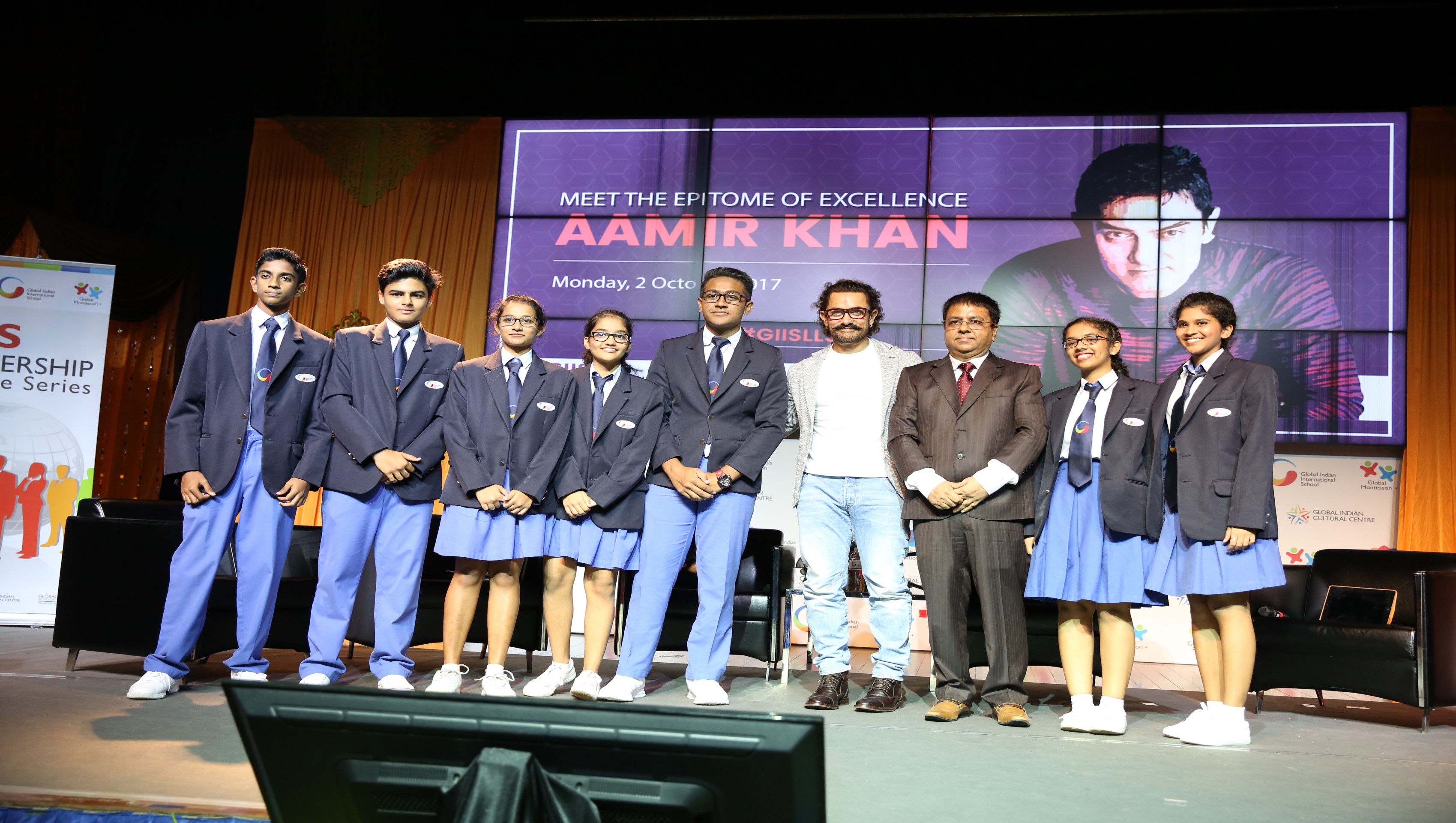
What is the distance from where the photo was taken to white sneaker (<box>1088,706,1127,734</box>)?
2984mm

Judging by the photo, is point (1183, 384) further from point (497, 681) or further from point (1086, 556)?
point (497, 681)

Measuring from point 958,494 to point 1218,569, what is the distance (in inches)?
31.7

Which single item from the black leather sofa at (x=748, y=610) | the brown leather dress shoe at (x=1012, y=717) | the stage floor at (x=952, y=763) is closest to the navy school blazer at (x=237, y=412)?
the stage floor at (x=952, y=763)

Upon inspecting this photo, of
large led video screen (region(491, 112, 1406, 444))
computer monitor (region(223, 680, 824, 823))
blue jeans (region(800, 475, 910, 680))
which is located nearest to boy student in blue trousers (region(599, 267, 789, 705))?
blue jeans (region(800, 475, 910, 680))

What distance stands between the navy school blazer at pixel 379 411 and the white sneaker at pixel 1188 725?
2508 millimetres

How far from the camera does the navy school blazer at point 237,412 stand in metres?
3.09

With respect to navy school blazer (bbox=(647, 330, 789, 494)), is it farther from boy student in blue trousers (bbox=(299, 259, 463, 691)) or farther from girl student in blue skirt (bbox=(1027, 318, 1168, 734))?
girl student in blue skirt (bbox=(1027, 318, 1168, 734))

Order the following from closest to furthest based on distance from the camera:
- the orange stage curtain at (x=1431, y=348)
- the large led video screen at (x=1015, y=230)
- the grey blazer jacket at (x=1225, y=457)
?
1. the grey blazer jacket at (x=1225, y=457)
2. the orange stage curtain at (x=1431, y=348)
3. the large led video screen at (x=1015, y=230)

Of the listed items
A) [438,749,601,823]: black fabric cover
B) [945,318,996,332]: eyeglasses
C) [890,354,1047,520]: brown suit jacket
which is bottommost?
[438,749,601,823]: black fabric cover

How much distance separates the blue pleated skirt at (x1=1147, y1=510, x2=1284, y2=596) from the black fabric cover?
2493 mm

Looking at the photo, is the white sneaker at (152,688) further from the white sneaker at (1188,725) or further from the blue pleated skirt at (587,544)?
the white sneaker at (1188,725)

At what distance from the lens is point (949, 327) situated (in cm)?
340

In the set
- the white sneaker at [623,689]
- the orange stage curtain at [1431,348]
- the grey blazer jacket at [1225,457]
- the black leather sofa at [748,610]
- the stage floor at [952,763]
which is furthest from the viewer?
the orange stage curtain at [1431,348]

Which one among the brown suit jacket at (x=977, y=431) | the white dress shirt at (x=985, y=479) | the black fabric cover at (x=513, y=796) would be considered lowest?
the black fabric cover at (x=513, y=796)
